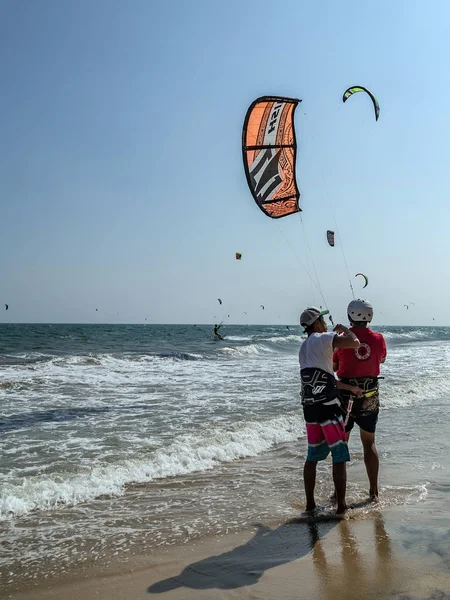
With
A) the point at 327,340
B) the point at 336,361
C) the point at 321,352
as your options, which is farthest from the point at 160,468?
the point at 327,340

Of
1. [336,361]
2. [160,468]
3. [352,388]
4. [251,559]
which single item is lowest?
[160,468]

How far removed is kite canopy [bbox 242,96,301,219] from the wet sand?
18.3 ft

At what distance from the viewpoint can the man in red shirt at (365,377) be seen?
463 centimetres

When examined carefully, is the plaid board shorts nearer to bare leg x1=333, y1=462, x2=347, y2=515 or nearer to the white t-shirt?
bare leg x1=333, y1=462, x2=347, y2=515

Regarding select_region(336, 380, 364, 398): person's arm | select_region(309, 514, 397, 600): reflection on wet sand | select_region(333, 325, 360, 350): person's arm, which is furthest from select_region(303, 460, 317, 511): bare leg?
select_region(333, 325, 360, 350): person's arm

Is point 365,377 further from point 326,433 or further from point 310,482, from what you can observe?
point 310,482

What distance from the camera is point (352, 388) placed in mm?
4559

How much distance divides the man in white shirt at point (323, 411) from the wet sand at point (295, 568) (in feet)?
1.29

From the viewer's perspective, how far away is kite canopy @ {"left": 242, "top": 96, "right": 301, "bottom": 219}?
325 inches

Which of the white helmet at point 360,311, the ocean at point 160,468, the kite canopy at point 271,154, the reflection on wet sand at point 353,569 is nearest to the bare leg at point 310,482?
the ocean at point 160,468

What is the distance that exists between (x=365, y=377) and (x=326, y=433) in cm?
69

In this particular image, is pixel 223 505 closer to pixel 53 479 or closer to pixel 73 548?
pixel 73 548

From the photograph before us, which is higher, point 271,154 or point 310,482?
point 271,154

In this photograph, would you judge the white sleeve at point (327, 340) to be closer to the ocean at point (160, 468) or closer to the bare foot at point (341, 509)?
the bare foot at point (341, 509)
